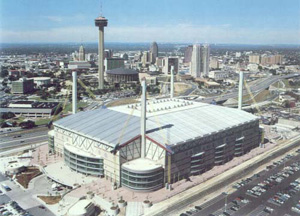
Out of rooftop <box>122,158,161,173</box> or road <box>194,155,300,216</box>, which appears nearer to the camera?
road <box>194,155,300,216</box>

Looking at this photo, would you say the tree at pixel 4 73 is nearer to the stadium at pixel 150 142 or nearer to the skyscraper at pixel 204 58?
the skyscraper at pixel 204 58

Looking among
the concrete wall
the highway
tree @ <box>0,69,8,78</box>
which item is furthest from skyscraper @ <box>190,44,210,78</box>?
the highway

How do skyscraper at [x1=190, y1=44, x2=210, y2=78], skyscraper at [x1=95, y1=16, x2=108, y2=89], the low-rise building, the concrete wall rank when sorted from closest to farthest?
the concrete wall → the low-rise building → skyscraper at [x1=95, y1=16, x2=108, y2=89] → skyscraper at [x1=190, y1=44, x2=210, y2=78]

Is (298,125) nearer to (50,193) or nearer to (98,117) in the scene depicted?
(98,117)

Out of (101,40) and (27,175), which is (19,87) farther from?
(27,175)

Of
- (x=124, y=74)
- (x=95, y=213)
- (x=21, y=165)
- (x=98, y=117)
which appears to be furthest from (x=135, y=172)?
(x=124, y=74)

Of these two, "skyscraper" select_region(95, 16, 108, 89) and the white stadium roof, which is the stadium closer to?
the white stadium roof
